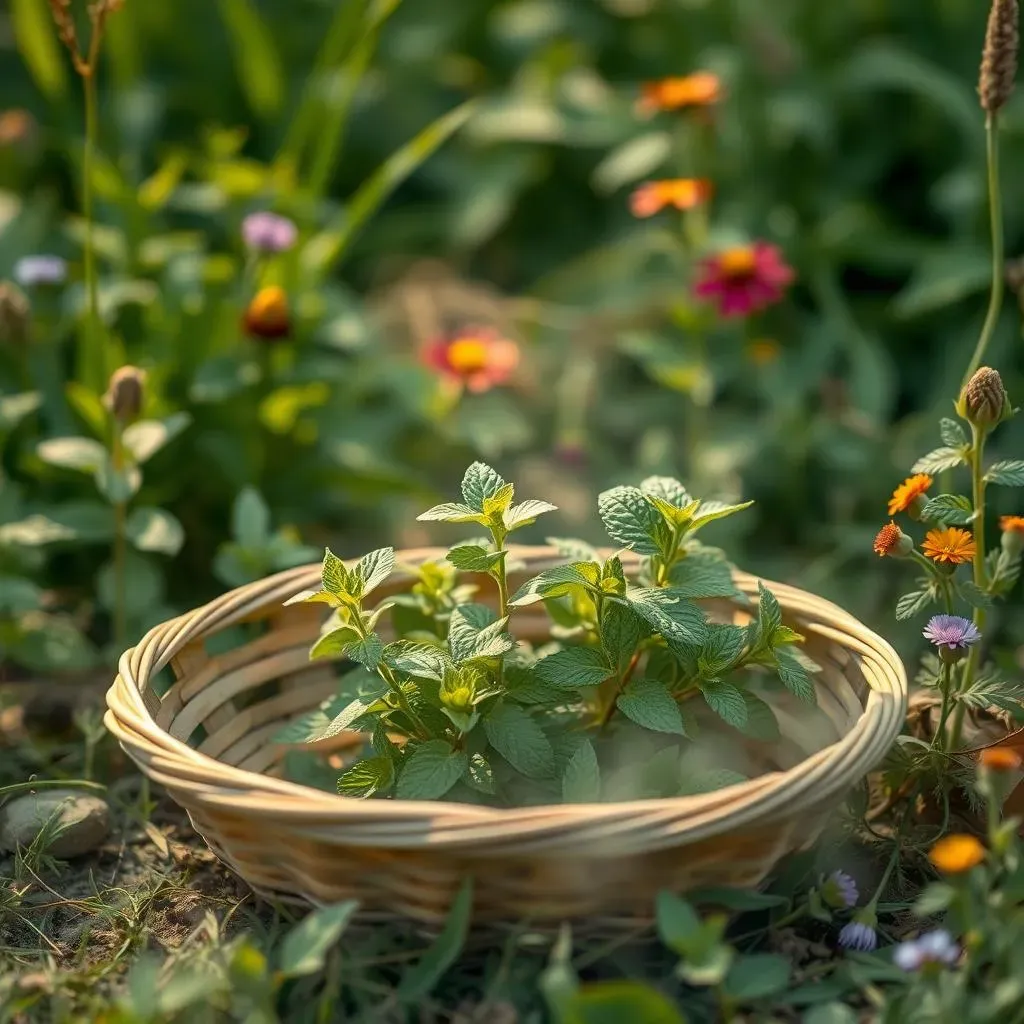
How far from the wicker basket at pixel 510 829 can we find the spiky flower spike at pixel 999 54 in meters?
0.51

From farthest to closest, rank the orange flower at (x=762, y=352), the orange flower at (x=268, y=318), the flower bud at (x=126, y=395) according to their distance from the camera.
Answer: the orange flower at (x=762, y=352) → the orange flower at (x=268, y=318) → the flower bud at (x=126, y=395)

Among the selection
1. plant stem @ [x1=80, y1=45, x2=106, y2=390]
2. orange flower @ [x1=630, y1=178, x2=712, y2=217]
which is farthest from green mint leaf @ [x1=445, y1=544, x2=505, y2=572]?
orange flower @ [x1=630, y1=178, x2=712, y2=217]

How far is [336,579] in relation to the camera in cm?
118

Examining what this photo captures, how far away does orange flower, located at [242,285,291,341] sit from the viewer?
181 cm

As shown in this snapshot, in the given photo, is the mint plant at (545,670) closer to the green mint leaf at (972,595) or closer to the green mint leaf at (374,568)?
the green mint leaf at (374,568)

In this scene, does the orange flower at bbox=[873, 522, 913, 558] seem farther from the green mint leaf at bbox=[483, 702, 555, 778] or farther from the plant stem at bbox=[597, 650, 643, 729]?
the green mint leaf at bbox=[483, 702, 555, 778]

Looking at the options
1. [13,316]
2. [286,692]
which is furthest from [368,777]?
[13,316]

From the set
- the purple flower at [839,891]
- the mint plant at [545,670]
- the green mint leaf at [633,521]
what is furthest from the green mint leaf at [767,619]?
the purple flower at [839,891]

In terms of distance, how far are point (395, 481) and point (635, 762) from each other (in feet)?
2.63

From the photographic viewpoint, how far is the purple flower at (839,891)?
1139mm

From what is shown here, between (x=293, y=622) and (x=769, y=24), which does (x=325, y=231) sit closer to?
(x=769, y=24)

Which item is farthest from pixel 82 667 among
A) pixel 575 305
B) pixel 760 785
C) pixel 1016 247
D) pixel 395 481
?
pixel 1016 247

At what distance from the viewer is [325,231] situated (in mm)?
2371

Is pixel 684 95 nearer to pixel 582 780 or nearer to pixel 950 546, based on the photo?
pixel 950 546
